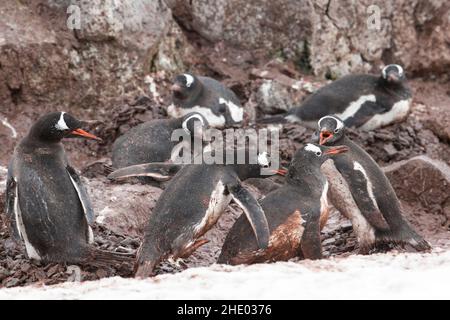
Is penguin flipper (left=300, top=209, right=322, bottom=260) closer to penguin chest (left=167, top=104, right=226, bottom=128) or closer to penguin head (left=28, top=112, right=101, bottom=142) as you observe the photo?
penguin head (left=28, top=112, right=101, bottom=142)

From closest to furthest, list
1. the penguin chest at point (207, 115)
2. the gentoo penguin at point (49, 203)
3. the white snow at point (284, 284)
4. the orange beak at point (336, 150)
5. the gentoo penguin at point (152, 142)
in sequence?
the white snow at point (284, 284)
the gentoo penguin at point (49, 203)
the orange beak at point (336, 150)
the gentoo penguin at point (152, 142)
the penguin chest at point (207, 115)

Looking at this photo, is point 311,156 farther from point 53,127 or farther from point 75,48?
point 75,48

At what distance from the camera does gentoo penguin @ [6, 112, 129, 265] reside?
5766 mm

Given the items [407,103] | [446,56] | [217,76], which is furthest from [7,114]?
[446,56]

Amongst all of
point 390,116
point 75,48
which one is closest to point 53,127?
point 75,48

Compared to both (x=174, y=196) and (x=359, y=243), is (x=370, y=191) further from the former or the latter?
(x=174, y=196)

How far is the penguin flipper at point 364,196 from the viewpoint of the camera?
6281 mm

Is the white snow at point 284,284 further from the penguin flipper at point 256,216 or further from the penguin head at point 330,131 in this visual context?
the penguin head at point 330,131

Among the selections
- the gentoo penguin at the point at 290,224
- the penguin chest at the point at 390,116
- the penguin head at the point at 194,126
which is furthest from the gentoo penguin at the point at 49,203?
the penguin chest at the point at 390,116

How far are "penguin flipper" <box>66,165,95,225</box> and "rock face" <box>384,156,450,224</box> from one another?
8.89 ft

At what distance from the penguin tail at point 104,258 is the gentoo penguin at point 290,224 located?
1.99ft

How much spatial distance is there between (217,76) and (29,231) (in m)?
4.96

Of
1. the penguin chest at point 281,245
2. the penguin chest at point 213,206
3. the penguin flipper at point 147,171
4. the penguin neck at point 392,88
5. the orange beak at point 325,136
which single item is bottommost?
the penguin chest at point 281,245

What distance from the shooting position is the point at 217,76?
10.4 m
